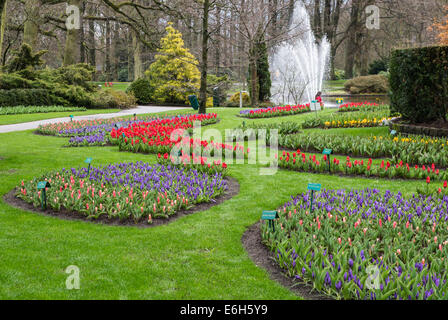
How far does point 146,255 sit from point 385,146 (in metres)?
6.34

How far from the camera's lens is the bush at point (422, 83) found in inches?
373

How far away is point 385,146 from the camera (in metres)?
8.71

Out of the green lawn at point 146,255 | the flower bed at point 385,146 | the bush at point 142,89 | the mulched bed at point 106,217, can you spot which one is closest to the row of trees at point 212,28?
the bush at point 142,89

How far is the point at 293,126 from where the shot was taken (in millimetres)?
11922

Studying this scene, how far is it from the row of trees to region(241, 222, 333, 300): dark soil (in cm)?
725

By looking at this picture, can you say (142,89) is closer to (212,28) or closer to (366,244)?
(212,28)

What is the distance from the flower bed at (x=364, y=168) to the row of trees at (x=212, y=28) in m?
6.35

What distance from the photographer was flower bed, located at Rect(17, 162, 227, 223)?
5.33 m

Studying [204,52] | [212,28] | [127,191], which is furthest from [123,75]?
[127,191]

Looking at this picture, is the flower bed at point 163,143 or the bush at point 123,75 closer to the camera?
the flower bed at point 163,143

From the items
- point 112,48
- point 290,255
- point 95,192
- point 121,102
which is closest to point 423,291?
point 290,255

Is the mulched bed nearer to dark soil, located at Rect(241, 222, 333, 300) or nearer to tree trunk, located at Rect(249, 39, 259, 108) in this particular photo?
dark soil, located at Rect(241, 222, 333, 300)

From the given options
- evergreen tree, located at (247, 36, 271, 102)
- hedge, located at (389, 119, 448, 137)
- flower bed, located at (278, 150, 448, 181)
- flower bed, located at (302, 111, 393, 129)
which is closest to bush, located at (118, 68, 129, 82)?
evergreen tree, located at (247, 36, 271, 102)

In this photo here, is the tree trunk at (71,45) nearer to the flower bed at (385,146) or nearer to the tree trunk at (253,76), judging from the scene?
the tree trunk at (253,76)
